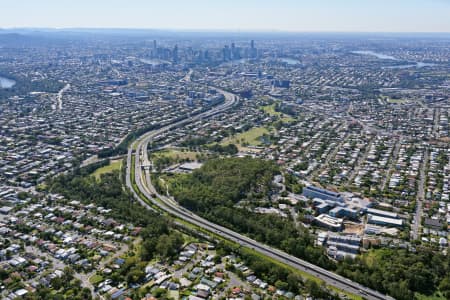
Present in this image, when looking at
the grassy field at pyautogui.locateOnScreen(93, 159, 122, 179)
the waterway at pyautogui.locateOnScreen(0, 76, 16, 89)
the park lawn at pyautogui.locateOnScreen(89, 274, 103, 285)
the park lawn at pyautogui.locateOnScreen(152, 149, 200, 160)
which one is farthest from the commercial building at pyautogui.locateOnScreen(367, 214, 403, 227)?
the waterway at pyautogui.locateOnScreen(0, 76, 16, 89)

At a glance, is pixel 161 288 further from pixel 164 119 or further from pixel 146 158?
pixel 164 119

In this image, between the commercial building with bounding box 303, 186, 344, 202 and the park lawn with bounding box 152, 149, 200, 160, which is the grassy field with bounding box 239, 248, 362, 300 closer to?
the commercial building with bounding box 303, 186, 344, 202


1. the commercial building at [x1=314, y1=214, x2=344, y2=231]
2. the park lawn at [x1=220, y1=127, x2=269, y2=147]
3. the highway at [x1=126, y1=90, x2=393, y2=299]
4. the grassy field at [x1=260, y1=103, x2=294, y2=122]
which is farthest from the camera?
the grassy field at [x1=260, y1=103, x2=294, y2=122]

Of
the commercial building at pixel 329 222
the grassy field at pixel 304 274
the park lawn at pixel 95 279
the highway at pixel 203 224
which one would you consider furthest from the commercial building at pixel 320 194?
the park lawn at pixel 95 279

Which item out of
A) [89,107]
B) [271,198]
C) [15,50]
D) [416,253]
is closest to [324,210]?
[271,198]

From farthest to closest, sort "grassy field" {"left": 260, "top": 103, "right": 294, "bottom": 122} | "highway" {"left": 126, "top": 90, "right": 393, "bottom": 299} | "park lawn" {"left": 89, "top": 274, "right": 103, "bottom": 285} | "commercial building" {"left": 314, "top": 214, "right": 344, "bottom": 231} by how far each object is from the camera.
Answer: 1. "grassy field" {"left": 260, "top": 103, "right": 294, "bottom": 122}
2. "commercial building" {"left": 314, "top": 214, "right": 344, "bottom": 231}
3. "park lawn" {"left": 89, "top": 274, "right": 103, "bottom": 285}
4. "highway" {"left": 126, "top": 90, "right": 393, "bottom": 299}
